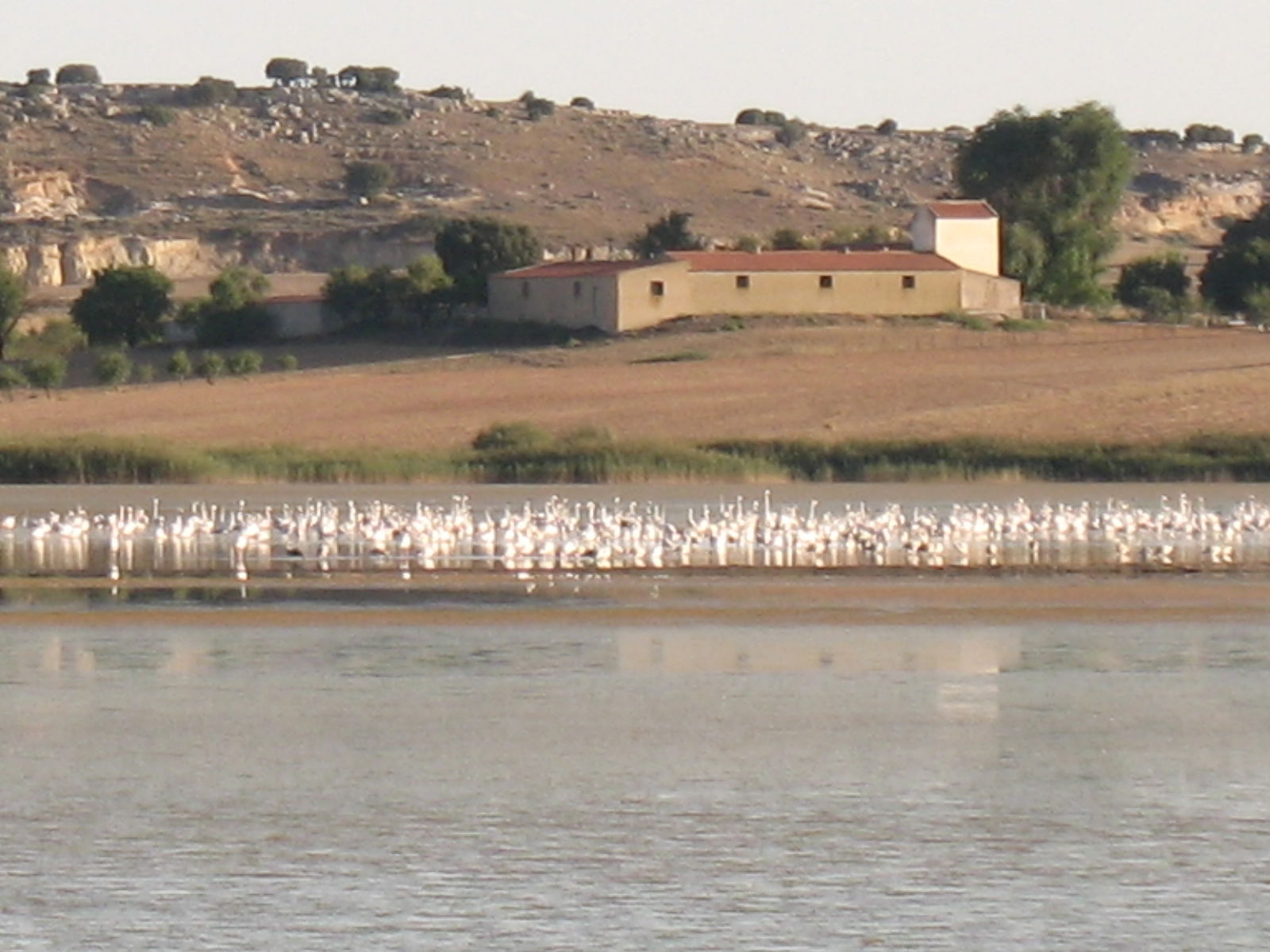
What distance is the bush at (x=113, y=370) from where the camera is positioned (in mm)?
73875

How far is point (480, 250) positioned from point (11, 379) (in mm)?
20270

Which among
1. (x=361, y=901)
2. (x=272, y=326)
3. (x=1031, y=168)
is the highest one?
(x=1031, y=168)

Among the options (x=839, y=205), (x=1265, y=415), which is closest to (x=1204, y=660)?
(x=1265, y=415)

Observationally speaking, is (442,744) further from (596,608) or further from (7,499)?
(7,499)

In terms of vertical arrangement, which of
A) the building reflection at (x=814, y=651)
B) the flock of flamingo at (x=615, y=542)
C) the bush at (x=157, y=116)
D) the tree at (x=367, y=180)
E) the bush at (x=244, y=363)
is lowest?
the building reflection at (x=814, y=651)

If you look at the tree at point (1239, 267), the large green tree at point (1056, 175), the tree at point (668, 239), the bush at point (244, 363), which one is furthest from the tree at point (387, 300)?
the tree at point (1239, 267)

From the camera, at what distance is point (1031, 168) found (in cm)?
9938

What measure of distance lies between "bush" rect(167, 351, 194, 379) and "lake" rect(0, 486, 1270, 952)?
171 ft

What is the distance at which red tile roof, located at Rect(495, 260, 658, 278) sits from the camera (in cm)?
8194

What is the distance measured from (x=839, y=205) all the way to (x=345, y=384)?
3303 inches

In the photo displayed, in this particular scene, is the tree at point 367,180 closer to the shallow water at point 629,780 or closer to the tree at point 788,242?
the tree at point 788,242

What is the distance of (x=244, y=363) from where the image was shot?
7569cm

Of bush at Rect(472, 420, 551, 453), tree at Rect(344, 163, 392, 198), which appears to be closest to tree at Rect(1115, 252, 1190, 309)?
bush at Rect(472, 420, 551, 453)

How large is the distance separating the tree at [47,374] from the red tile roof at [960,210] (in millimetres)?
29718
